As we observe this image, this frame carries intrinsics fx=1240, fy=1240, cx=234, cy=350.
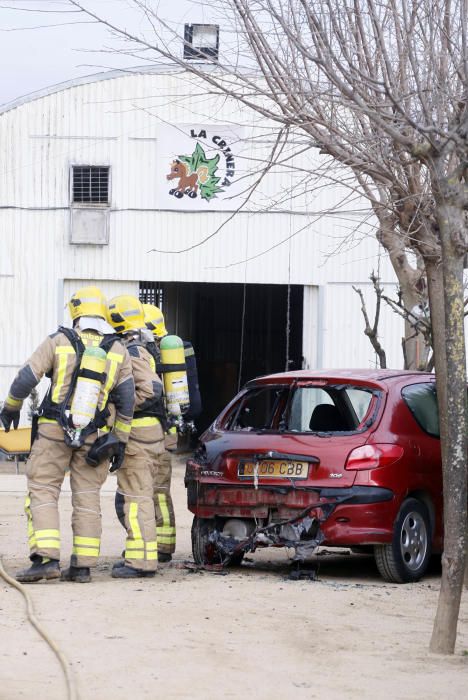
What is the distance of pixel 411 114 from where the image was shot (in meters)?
7.74

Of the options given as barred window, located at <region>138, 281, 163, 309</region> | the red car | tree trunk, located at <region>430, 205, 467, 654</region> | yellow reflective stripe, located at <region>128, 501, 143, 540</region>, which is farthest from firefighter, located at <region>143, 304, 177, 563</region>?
barred window, located at <region>138, 281, 163, 309</region>

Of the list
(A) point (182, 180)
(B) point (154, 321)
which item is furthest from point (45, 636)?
(A) point (182, 180)

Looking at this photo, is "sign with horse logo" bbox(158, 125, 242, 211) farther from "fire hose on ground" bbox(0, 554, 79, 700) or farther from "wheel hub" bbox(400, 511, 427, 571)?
"fire hose on ground" bbox(0, 554, 79, 700)

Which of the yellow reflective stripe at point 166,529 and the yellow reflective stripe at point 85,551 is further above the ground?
the yellow reflective stripe at point 85,551

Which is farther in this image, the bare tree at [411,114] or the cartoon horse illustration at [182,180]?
the cartoon horse illustration at [182,180]

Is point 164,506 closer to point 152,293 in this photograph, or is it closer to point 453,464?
point 453,464

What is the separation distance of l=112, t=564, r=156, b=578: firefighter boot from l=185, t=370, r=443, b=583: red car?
651mm

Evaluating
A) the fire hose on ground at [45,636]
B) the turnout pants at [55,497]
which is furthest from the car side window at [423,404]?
the fire hose on ground at [45,636]

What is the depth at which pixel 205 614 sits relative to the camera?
740 cm

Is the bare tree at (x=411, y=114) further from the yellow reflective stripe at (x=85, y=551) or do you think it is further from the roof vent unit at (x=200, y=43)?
the yellow reflective stripe at (x=85, y=551)

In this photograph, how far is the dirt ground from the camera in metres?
5.68

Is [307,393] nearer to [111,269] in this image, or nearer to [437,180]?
[437,180]

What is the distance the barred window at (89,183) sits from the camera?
21516 mm

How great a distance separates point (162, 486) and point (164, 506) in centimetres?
16
